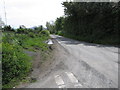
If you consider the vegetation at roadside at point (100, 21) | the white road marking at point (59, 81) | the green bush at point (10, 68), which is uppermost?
the vegetation at roadside at point (100, 21)

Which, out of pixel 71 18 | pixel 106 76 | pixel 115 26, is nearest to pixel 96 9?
pixel 115 26

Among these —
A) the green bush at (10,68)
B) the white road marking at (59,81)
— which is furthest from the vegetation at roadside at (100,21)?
the green bush at (10,68)

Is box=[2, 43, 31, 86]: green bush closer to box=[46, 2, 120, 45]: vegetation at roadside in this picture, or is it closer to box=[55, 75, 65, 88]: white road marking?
box=[55, 75, 65, 88]: white road marking

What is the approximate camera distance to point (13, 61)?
567 cm

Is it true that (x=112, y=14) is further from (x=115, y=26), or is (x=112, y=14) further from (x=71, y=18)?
(x=71, y=18)

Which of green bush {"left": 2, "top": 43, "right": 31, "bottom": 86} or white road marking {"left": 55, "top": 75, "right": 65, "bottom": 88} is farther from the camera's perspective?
green bush {"left": 2, "top": 43, "right": 31, "bottom": 86}

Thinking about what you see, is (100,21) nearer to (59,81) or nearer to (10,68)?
(59,81)

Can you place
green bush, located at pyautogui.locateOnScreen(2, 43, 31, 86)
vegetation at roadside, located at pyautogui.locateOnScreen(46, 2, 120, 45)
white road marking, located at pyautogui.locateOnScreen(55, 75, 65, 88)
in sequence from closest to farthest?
white road marking, located at pyautogui.locateOnScreen(55, 75, 65, 88) < green bush, located at pyautogui.locateOnScreen(2, 43, 31, 86) < vegetation at roadside, located at pyautogui.locateOnScreen(46, 2, 120, 45)

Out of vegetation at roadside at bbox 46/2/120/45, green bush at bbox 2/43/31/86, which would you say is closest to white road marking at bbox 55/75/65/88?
green bush at bbox 2/43/31/86

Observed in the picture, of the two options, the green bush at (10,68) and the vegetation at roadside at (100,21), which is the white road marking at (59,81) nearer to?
the green bush at (10,68)

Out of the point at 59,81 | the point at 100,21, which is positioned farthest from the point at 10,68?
the point at 100,21

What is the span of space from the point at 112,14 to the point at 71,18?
1767 cm

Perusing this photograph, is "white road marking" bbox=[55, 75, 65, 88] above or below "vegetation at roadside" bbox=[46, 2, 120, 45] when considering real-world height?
below

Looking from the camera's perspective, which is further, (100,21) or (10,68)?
(100,21)
